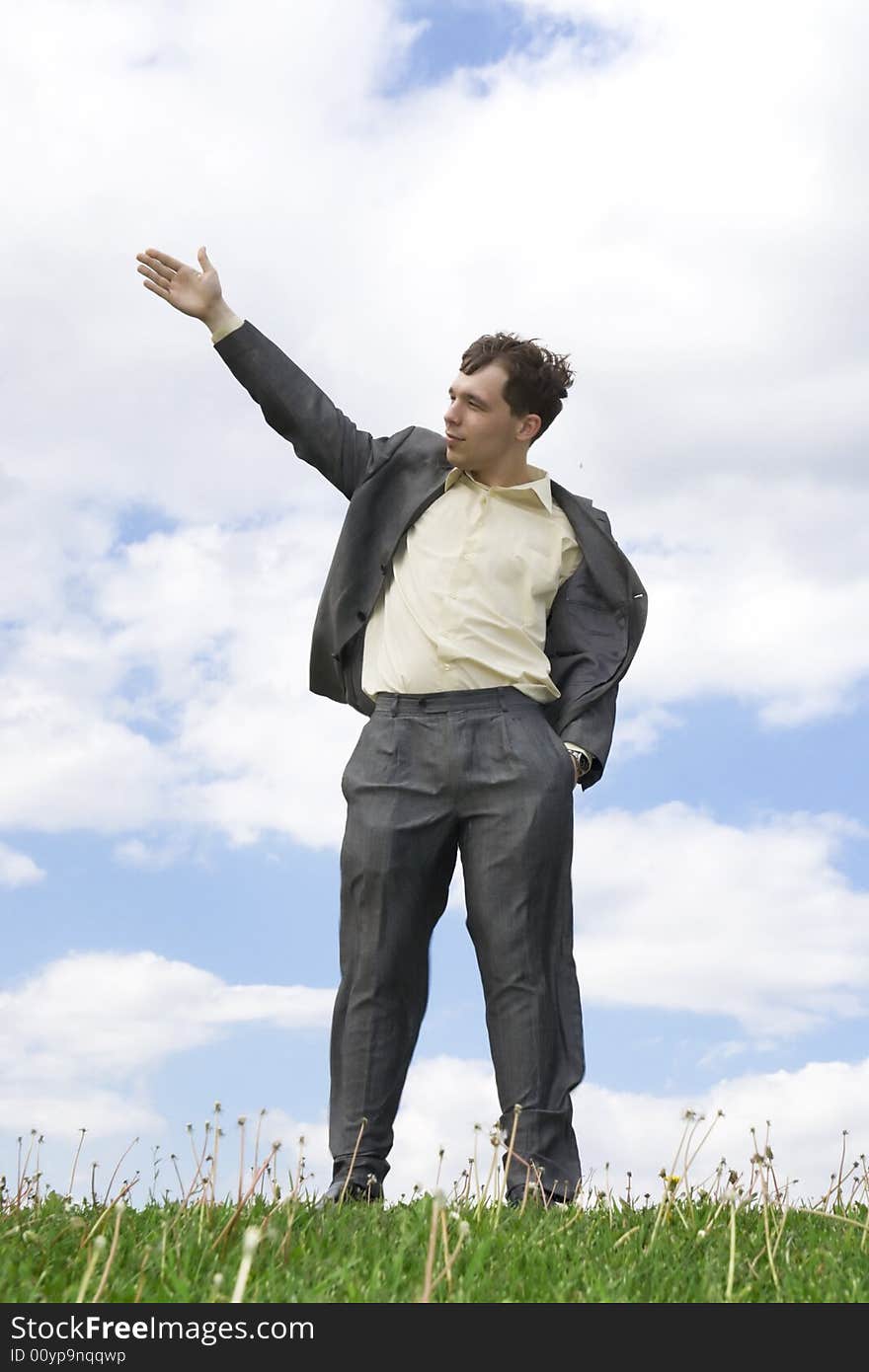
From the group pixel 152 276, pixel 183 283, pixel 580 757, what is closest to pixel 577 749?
pixel 580 757

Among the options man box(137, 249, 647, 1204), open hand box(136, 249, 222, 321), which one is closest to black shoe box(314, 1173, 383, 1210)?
man box(137, 249, 647, 1204)

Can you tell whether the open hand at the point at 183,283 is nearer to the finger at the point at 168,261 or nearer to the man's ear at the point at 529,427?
the finger at the point at 168,261

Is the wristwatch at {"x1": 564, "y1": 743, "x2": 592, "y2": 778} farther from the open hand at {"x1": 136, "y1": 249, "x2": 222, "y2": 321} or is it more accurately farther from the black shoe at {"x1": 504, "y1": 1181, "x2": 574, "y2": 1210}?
the open hand at {"x1": 136, "y1": 249, "x2": 222, "y2": 321}

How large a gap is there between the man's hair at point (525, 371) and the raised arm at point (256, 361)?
0.63 meters

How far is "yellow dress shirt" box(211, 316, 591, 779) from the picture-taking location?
5.77m

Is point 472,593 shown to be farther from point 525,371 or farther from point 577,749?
point 525,371

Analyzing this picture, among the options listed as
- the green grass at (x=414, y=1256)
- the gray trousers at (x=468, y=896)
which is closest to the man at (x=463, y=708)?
the gray trousers at (x=468, y=896)

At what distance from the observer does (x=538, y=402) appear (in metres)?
6.16

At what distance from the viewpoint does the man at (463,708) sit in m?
5.69

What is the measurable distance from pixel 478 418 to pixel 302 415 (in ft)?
2.32

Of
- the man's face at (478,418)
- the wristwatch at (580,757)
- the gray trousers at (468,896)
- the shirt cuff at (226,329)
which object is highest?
the shirt cuff at (226,329)

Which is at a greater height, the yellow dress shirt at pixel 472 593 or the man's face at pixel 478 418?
the man's face at pixel 478 418
